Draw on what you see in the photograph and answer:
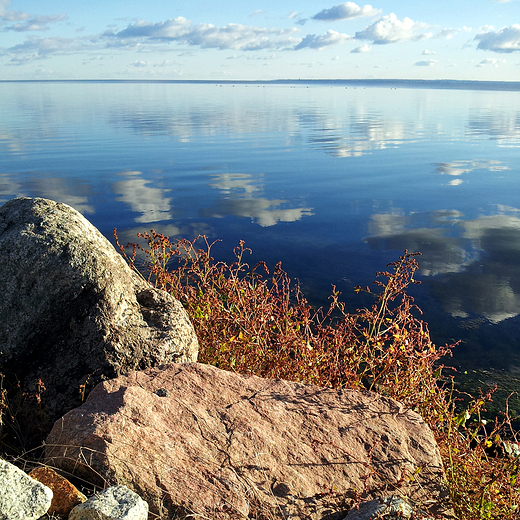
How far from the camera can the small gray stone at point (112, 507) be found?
249cm

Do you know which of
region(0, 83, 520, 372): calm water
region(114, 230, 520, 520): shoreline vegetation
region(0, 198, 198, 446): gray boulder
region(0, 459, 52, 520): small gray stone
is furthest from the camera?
region(0, 83, 520, 372): calm water

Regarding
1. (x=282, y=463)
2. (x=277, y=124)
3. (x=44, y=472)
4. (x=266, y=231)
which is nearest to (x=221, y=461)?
(x=282, y=463)

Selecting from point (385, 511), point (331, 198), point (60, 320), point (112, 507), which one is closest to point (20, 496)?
point (112, 507)

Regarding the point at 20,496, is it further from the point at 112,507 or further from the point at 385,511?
the point at 385,511

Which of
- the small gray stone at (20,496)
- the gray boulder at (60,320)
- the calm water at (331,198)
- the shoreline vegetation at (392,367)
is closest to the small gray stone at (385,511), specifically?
the shoreline vegetation at (392,367)

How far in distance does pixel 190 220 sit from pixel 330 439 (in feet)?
31.0

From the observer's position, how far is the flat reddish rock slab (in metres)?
2.85

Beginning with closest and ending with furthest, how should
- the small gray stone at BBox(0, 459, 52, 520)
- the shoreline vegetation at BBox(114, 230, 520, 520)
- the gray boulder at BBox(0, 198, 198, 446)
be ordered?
the small gray stone at BBox(0, 459, 52, 520), the shoreline vegetation at BBox(114, 230, 520, 520), the gray boulder at BBox(0, 198, 198, 446)

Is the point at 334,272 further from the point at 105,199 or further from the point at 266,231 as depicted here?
the point at 105,199

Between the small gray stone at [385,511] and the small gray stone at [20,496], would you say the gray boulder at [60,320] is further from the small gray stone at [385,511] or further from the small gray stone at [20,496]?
the small gray stone at [385,511]

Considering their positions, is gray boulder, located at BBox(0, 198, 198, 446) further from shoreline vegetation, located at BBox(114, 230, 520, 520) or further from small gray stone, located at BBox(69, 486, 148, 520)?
small gray stone, located at BBox(69, 486, 148, 520)

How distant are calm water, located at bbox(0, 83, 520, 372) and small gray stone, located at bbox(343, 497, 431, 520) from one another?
3920 millimetres

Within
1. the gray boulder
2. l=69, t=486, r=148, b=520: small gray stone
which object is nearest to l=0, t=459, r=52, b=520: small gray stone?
l=69, t=486, r=148, b=520: small gray stone

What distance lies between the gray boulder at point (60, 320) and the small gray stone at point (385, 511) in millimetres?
1956
